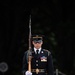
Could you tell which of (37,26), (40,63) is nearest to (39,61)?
(40,63)

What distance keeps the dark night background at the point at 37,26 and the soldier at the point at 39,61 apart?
836cm

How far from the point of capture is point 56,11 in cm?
1741

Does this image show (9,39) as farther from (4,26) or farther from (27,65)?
(27,65)

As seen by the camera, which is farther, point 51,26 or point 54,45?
point 51,26

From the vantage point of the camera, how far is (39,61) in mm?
7840

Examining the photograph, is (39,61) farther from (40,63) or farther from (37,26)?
(37,26)

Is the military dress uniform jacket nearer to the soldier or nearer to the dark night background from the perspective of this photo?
the soldier

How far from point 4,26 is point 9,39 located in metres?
0.54

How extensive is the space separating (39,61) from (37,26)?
845cm

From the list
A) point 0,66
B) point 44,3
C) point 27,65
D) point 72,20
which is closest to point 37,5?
point 44,3

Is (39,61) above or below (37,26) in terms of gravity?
below

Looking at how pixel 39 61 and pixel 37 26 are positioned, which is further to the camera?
pixel 37 26

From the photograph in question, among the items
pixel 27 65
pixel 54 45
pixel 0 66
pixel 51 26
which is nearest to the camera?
pixel 27 65

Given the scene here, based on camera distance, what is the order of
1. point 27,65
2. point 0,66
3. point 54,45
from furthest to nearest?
point 54,45 < point 0,66 < point 27,65
